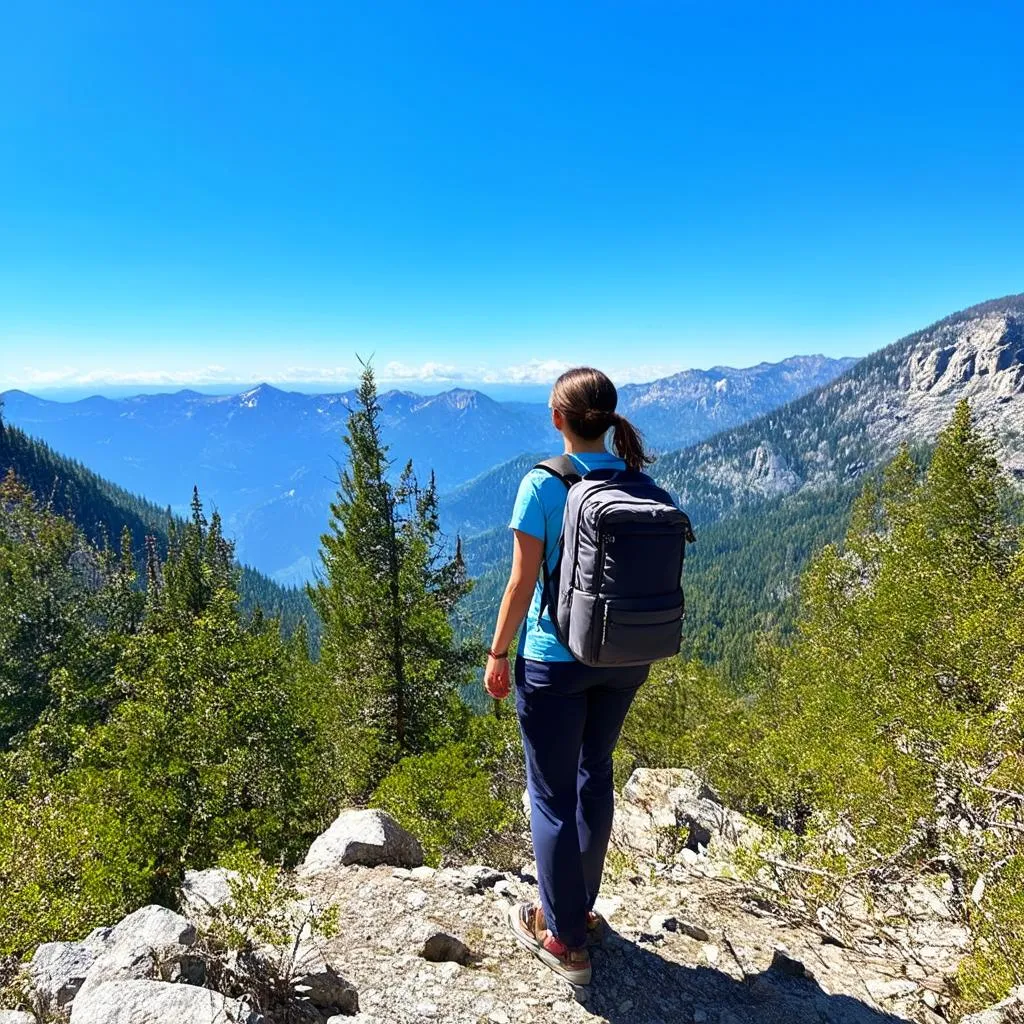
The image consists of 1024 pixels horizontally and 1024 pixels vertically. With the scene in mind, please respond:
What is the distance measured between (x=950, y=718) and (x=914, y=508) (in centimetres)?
2440

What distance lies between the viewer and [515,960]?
4539mm

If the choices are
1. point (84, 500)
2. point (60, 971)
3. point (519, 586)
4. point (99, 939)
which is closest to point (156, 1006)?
point (60, 971)

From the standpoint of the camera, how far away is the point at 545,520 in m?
3.83

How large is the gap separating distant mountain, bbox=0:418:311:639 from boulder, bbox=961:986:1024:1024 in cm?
15361

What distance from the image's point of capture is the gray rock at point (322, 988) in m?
3.72

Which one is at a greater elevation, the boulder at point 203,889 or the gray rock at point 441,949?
the gray rock at point 441,949

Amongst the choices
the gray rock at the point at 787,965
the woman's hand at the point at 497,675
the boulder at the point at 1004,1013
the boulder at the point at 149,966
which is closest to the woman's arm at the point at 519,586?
the woman's hand at the point at 497,675

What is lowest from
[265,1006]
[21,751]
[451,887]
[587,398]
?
[21,751]

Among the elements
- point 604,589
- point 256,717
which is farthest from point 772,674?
point 604,589

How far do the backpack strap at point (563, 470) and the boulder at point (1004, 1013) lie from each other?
14.3ft

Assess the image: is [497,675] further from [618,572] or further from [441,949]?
[441,949]

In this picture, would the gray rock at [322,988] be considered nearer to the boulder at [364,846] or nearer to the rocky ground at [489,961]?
the rocky ground at [489,961]

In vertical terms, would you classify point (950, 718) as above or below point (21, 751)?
above

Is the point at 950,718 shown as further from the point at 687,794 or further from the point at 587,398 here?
the point at 587,398
